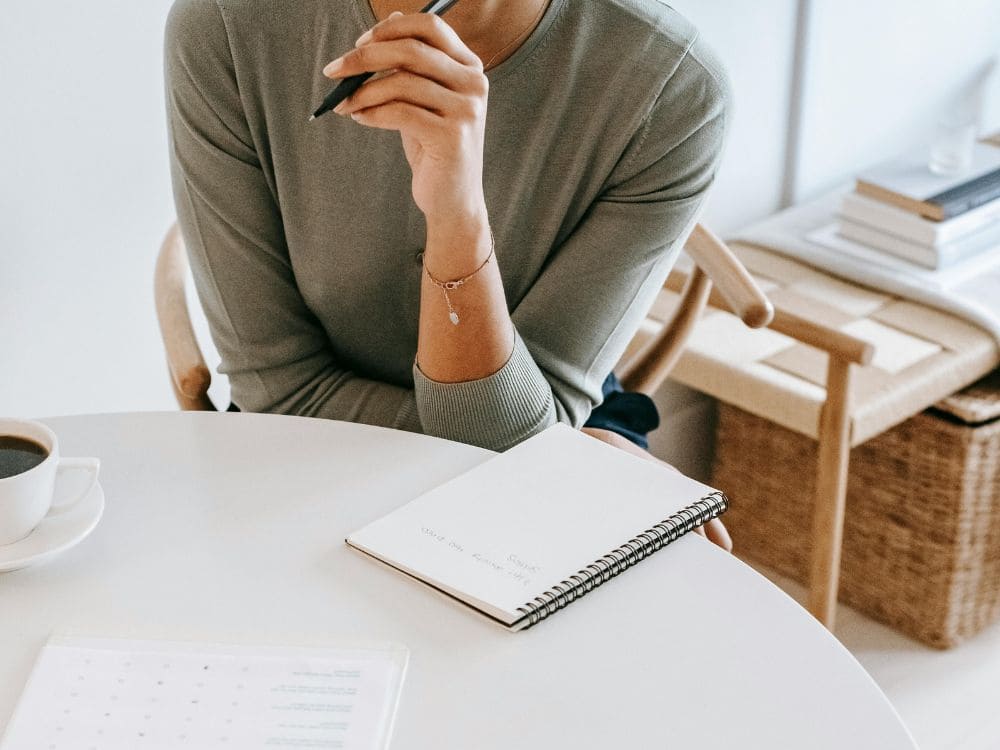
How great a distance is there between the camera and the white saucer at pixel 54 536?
2.30 feet

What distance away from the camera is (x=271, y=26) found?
101cm

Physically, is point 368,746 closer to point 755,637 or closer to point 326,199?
point 755,637

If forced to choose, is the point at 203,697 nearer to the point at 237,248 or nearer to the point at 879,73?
the point at 237,248

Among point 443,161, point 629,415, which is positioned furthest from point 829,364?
point 443,161

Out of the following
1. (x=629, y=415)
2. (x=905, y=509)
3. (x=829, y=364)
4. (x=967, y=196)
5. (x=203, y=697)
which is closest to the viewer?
(x=203, y=697)

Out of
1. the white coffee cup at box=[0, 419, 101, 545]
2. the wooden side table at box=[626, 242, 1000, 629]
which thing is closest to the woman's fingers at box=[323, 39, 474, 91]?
the white coffee cup at box=[0, 419, 101, 545]

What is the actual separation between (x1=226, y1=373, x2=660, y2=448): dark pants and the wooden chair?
0.26 ft

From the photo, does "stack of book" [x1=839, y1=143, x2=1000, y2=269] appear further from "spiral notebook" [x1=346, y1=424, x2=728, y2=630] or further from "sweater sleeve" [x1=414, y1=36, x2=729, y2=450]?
"spiral notebook" [x1=346, y1=424, x2=728, y2=630]

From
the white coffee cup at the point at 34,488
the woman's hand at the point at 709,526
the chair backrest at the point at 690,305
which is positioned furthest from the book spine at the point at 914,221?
the white coffee cup at the point at 34,488

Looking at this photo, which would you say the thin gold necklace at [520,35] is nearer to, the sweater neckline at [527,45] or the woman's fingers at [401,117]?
the sweater neckline at [527,45]

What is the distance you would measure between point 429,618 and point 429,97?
1.16 feet

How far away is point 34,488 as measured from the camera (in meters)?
0.71

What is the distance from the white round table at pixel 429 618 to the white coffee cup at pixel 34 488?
2 centimetres

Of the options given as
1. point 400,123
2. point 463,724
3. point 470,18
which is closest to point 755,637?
point 463,724
